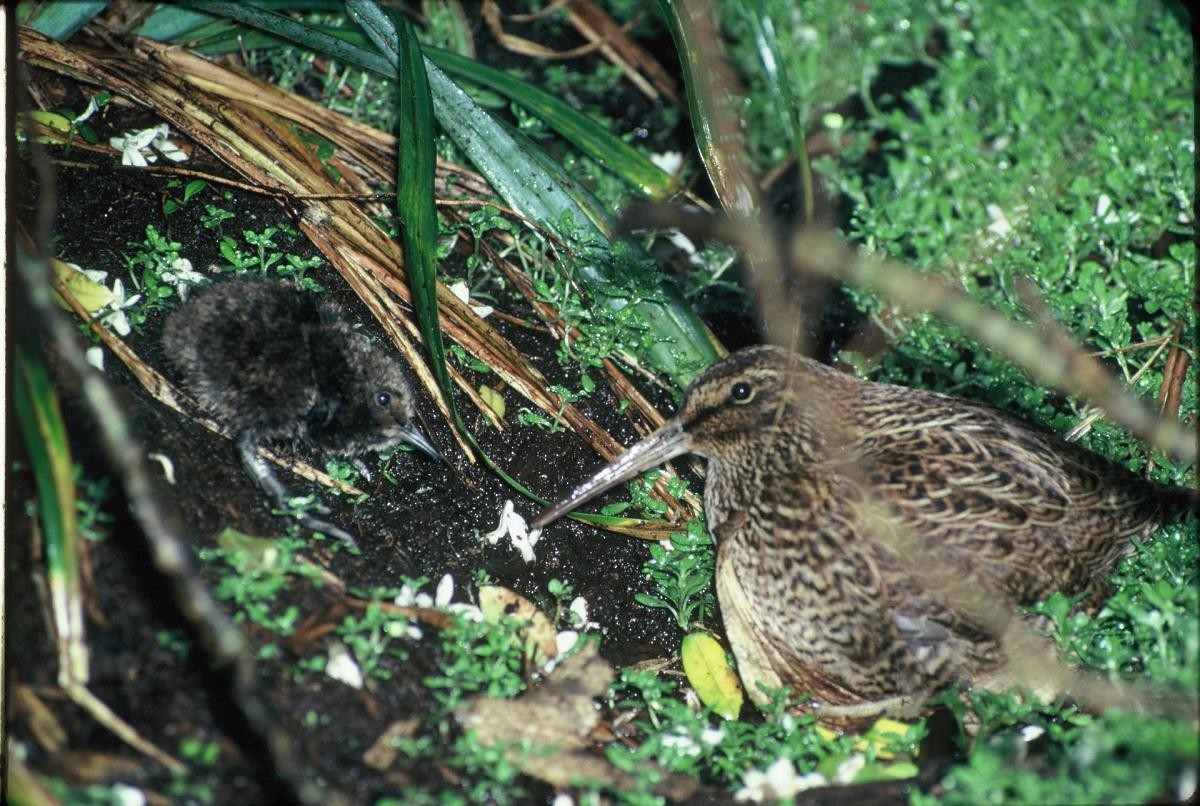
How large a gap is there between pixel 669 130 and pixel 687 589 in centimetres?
303

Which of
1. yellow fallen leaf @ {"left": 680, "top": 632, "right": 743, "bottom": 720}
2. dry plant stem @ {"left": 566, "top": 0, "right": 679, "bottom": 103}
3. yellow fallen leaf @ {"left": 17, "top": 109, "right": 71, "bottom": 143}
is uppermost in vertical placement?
dry plant stem @ {"left": 566, "top": 0, "right": 679, "bottom": 103}

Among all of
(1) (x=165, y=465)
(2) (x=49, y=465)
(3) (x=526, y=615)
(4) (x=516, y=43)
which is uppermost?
(4) (x=516, y=43)

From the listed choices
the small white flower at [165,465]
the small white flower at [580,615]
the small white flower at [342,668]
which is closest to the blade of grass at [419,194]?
the small white flower at [580,615]

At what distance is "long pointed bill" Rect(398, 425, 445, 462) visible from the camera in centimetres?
445

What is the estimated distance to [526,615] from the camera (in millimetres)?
4176

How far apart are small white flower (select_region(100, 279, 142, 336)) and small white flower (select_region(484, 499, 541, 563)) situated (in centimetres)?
146

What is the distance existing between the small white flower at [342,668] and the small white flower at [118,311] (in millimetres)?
1475

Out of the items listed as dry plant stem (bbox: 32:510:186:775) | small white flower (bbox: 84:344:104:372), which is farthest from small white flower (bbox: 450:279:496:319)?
dry plant stem (bbox: 32:510:186:775)

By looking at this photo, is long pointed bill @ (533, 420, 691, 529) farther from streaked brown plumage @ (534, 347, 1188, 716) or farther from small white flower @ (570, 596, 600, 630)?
small white flower @ (570, 596, 600, 630)

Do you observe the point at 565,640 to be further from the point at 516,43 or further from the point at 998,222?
the point at 516,43

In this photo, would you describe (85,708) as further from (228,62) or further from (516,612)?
(228,62)

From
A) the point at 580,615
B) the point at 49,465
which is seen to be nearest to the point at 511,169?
the point at 580,615

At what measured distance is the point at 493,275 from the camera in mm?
5281

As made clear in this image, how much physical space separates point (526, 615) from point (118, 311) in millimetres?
1752
